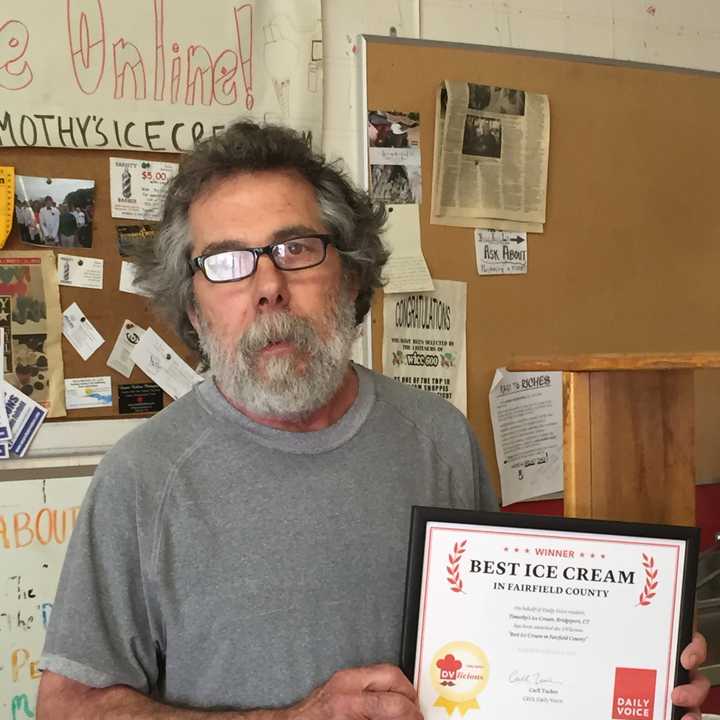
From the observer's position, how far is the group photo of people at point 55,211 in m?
1.77

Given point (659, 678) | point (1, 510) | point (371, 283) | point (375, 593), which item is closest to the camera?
point (659, 678)

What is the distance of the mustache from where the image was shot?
1166 millimetres

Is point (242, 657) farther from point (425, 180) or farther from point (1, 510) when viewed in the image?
point (425, 180)

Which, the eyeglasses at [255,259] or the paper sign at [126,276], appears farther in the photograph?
the paper sign at [126,276]

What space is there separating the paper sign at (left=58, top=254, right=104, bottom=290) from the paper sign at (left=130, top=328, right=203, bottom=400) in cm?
15

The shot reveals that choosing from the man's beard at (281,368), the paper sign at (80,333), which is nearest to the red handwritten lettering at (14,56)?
the paper sign at (80,333)

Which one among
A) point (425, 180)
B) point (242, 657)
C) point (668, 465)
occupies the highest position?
point (425, 180)

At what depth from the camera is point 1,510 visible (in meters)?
1.78

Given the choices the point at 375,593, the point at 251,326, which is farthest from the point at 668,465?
the point at 251,326

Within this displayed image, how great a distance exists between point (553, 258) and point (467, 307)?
0.27 m

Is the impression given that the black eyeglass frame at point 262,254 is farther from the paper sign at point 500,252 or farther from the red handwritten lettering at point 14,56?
the paper sign at point 500,252

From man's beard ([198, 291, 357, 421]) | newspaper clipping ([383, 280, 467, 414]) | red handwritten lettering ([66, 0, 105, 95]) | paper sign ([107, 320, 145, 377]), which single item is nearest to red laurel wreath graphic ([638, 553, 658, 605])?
man's beard ([198, 291, 357, 421])

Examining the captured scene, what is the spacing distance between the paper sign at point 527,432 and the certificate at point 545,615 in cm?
112
